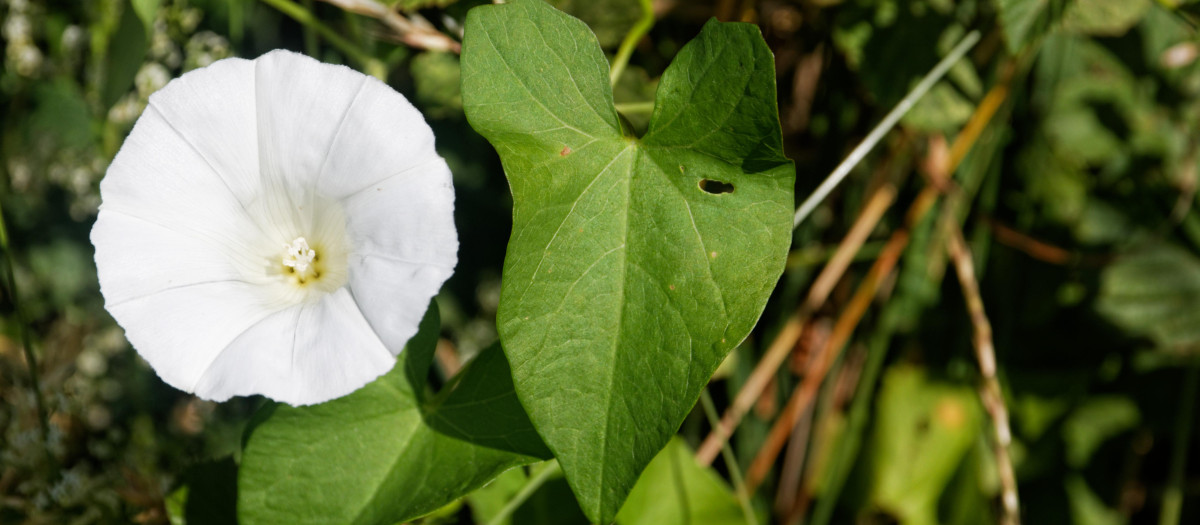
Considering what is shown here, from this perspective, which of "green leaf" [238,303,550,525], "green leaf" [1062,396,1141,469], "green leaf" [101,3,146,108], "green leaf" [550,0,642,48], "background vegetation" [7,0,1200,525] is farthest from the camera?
"green leaf" [1062,396,1141,469]

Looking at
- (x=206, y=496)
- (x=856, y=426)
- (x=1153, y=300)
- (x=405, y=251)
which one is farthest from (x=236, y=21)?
(x=1153, y=300)

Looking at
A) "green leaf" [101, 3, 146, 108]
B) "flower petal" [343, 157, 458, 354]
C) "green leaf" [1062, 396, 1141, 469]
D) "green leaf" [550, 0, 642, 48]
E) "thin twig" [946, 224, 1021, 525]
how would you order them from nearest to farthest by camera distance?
"flower petal" [343, 157, 458, 354]
"green leaf" [101, 3, 146, 108]
"green leaf" [550, 0, 642, 48]
"thin twig" [946, 224, 1021, 525]
"green leaf" [1062, 396, 1141, 469]

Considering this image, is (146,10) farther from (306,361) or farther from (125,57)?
(306,361)

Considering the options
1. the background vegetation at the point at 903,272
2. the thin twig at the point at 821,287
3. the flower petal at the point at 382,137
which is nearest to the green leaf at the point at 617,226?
the flower petal at the point at 382,137

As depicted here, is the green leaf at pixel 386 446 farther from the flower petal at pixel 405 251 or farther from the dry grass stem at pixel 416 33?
the dry grass stem at pixel 416 33

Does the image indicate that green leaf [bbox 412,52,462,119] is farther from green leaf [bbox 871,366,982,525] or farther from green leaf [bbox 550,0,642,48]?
green leaf [bbox 871,366,982,525]

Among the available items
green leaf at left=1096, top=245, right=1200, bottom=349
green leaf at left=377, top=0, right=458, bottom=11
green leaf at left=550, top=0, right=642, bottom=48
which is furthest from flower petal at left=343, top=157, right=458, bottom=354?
green leaf at left=1096, top=245, right=1200, bottom=349
